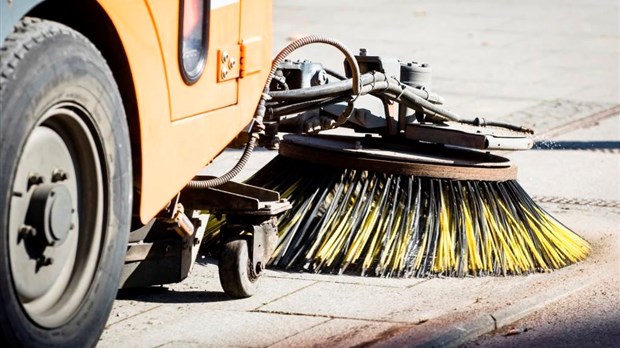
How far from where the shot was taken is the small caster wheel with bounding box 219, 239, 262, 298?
15.1 feet

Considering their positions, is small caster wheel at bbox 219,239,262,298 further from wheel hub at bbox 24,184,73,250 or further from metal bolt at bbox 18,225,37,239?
metal bolt at bbox 18,225,37,239

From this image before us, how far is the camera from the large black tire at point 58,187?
117 inches

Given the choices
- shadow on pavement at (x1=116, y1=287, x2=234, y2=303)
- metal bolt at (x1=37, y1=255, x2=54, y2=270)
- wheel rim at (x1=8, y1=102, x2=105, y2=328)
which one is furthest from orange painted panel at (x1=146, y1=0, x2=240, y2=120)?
shadow on pavement at (x1=116, y1=287, x2=234, y2=303)

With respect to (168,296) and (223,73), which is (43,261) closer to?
(223,73)

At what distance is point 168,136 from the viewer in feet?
12.2

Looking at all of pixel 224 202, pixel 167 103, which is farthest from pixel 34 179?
pixel 224 202

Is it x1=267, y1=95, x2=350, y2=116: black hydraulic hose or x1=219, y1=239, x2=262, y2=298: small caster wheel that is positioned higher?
Result: x1=267, y1=95, x2=350, y2=116: black hydraulic hose

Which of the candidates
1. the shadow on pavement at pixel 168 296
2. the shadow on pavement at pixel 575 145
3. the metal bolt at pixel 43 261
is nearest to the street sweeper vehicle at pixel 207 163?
the metal bolt at pixel 43 261

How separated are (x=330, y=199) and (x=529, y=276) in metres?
0.86

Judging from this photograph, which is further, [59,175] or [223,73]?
[223,73]

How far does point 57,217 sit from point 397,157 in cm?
230

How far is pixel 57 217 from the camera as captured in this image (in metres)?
3.16

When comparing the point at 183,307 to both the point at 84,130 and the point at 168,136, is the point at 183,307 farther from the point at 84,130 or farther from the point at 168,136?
the point at 84,130

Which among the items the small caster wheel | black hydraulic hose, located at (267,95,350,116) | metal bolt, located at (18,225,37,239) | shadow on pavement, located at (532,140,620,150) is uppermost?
black hydraulic hose, located at (267,95,350,116)
